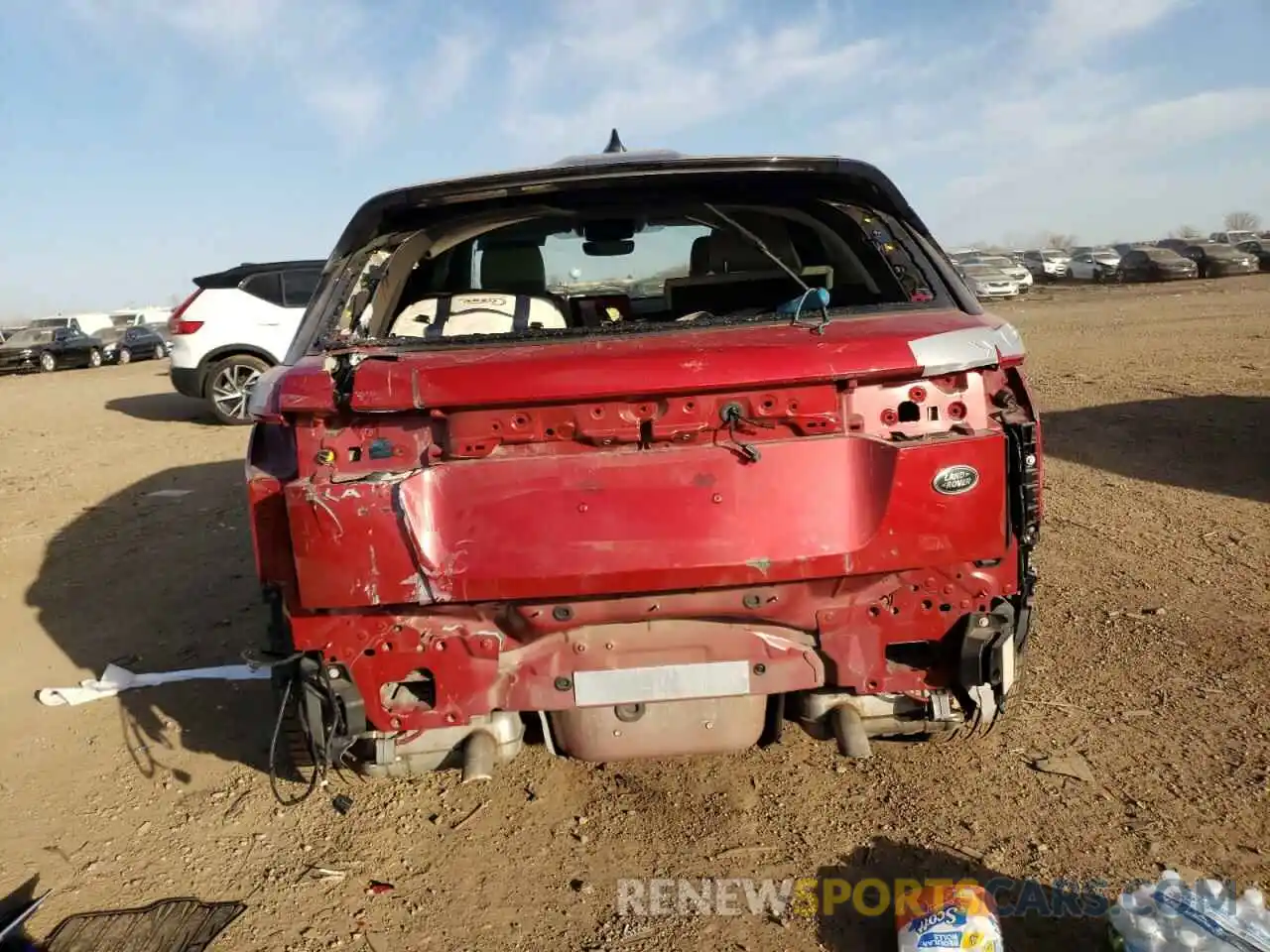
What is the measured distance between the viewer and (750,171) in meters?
2.68

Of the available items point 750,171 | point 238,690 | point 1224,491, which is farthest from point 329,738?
point 1224,491

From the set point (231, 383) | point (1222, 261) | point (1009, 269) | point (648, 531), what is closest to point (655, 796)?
point (648, 531)

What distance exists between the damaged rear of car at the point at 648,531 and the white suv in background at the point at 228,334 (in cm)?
809

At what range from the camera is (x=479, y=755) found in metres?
2.38

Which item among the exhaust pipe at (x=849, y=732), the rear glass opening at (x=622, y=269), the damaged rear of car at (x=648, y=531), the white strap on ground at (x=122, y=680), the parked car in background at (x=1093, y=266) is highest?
the parked car in background at (x=1093, y=266)

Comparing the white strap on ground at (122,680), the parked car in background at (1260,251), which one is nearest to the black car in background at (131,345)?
the white strap on ground at (122,680)

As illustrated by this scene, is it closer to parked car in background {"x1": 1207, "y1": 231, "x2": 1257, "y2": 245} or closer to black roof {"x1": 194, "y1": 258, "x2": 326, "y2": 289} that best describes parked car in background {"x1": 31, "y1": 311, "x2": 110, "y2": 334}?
black roof {"x1": 194, "y1": 258, "x2": 326, "y2": 289}

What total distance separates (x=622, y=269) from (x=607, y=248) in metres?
0.18

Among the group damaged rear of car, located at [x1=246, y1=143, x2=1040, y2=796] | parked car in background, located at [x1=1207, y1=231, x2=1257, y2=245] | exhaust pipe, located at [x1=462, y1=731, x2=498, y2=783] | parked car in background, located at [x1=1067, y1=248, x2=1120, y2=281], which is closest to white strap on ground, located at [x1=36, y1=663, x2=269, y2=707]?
damaged rear of car, located at [x1=246, y1=143, x2=1040, y2=796]

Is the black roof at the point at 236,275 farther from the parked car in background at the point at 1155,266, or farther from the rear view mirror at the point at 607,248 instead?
the parked car in background at the point at 1155,266

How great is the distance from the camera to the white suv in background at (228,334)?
9.70 m

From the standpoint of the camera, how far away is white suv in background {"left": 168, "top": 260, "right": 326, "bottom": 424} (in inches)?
382

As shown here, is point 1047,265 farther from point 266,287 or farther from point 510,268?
point 510,268

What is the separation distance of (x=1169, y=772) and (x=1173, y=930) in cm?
92
